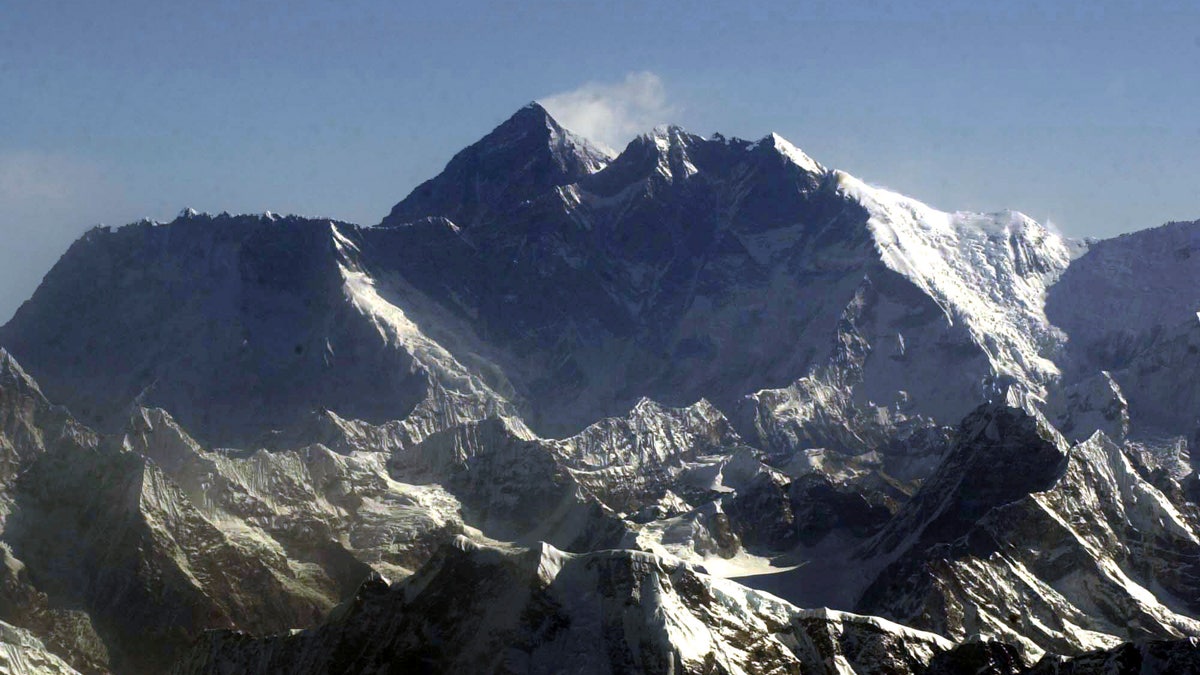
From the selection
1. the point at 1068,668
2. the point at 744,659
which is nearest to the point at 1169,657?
the point at 1068,668

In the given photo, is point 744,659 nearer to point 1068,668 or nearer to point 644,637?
point 644,637

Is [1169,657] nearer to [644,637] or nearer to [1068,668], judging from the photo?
[1068,668]

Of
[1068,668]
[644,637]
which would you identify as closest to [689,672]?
[644,637]

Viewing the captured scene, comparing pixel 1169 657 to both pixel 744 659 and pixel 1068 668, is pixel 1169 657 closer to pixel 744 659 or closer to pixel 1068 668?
pixel 1068 668

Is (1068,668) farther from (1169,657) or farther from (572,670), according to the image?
(572,670)

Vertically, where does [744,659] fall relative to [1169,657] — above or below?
below

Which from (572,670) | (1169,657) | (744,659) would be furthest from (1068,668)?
(572,670)

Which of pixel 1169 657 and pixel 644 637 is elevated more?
pixel 1169 657
